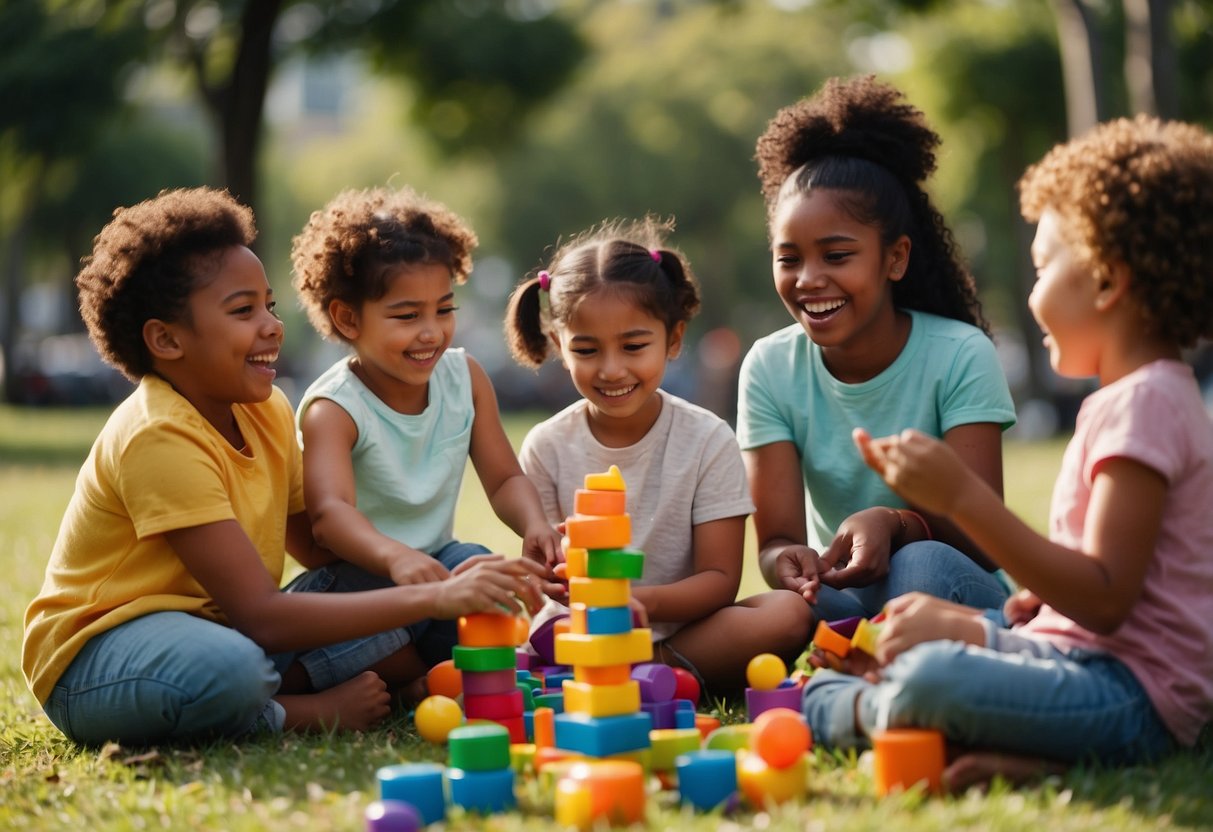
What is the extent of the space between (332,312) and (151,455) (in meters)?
0.90

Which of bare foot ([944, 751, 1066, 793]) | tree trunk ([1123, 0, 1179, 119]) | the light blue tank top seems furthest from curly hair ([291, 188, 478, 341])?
tree trunk ([1123, 0, 1179, 119])

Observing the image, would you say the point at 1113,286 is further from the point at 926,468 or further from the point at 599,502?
the point at 599,502

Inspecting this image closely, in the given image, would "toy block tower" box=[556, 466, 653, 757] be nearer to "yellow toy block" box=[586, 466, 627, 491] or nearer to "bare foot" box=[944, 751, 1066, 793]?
"yellow toy block" box=[586, 466, 627, 491]

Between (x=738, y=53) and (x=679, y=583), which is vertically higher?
(x=738, y=53)

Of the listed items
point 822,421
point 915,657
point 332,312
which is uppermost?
point 332,312

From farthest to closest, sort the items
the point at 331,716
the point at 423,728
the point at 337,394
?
the point at 337,394 < the point at 331,716 < the point at 423,728

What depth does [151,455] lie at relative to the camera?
351 cm

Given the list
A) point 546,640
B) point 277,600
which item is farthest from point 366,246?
point 546,640

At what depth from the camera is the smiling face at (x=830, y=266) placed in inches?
163

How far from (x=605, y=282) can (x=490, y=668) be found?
4.37 feet

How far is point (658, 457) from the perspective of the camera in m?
4.20

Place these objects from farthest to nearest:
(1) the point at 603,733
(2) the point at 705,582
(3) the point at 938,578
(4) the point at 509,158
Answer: (4) the point at 509,158 < (2) the point at 705,582 < (3) the point at 938,578 < (1) the point at 603,733

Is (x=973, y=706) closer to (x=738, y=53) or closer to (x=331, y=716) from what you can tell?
(x=331, y=716)

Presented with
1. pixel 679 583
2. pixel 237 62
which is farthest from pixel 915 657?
pixel 237 62
